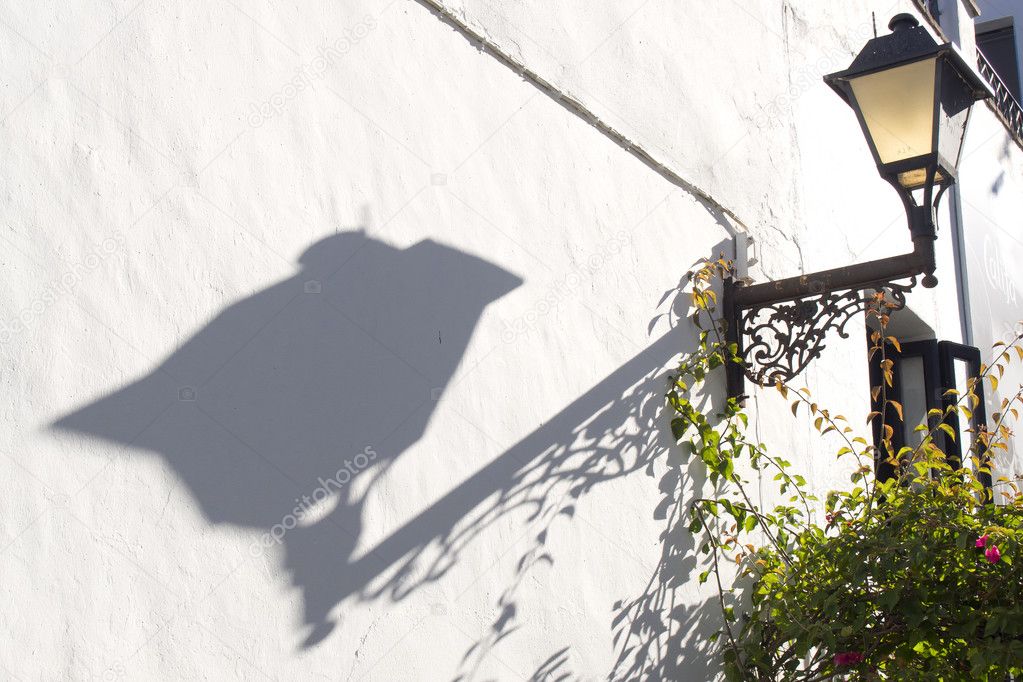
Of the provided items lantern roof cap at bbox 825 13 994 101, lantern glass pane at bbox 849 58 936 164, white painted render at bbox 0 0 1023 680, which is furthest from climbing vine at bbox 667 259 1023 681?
lantern roof cap at bbox 825 13 994 101

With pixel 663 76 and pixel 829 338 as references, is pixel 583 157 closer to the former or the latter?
pixel 663 76

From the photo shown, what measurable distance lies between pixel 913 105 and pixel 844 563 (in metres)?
1.46

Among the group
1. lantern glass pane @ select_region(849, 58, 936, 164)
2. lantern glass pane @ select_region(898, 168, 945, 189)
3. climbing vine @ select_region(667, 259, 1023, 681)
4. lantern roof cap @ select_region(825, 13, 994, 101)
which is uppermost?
lantern roof cap @ select_region(825, 13, 994, 101)

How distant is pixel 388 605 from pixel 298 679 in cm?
31

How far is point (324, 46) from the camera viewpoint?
111 inches

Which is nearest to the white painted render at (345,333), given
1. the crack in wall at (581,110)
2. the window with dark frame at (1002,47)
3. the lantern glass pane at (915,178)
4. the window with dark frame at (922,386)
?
the crack in wall at (581,110)

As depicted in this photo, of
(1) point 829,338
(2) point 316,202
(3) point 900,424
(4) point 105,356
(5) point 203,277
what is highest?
(2) point 316,202

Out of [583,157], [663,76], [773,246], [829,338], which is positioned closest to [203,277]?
[583,157]

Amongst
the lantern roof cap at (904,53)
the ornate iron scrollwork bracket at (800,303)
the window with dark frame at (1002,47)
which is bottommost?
the ornate iron scrollwork bracket at (800,303)

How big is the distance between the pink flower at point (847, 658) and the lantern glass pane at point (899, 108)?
156 centimetres

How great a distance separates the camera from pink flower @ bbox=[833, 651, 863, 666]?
10.9ft

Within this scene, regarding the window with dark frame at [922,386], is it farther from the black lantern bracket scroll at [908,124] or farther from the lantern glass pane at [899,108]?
the lantern glass pane at [899,108]

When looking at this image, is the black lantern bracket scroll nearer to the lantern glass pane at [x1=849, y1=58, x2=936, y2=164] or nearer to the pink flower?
the lantern glass pane at [x1=849, y1=58, x2=936, y2=164]

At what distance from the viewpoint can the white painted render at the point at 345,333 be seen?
7.22 feet
